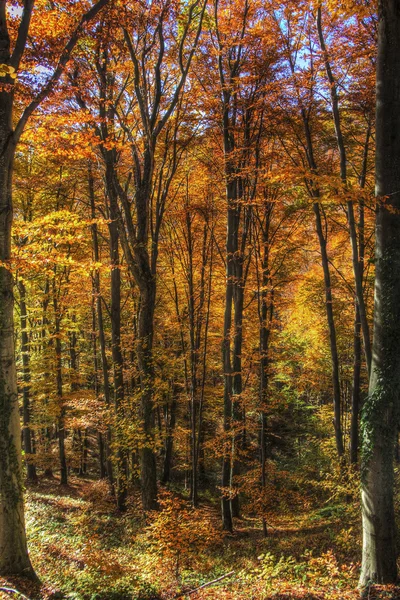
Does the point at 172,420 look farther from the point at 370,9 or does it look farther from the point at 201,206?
the point at 370,9

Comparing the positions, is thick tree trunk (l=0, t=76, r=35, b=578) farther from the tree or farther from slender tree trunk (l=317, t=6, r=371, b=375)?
slender tree trunk (l=317, t=6, r=371, b=375)

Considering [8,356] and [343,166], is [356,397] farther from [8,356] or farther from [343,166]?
[8,356]

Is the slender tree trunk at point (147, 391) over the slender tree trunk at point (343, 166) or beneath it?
beneath

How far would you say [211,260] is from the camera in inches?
414

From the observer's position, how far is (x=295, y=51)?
8703mm

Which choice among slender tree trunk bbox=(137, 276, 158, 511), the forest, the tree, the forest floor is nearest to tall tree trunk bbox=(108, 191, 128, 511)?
the forest

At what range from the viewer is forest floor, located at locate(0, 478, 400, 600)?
471 cm

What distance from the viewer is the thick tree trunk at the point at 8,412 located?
15.8 feet

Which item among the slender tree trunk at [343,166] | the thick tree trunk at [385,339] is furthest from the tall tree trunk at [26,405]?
the thick tree trunk at [385,339]

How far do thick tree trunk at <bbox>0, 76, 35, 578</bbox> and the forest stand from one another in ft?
0.08

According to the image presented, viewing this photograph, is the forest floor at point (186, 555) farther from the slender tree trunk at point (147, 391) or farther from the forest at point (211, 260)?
the slender tree trunk at point (147, 391)

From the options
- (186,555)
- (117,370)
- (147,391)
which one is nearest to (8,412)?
(186,555)

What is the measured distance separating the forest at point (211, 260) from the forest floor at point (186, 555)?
5cm

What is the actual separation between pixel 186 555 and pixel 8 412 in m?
3.53
